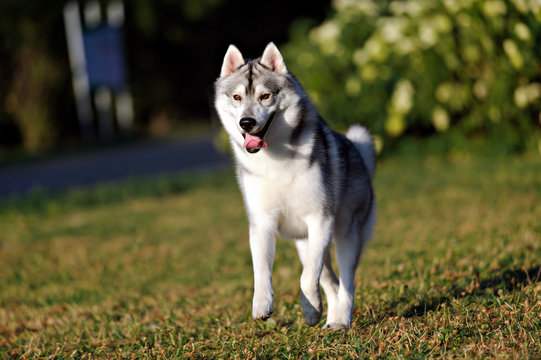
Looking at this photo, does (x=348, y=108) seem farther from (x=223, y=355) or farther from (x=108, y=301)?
(x=223, y=355)

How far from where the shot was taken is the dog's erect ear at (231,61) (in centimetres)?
340

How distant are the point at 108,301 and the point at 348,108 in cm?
627

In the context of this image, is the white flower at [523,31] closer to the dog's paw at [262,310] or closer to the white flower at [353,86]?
the white flower at [353,86]

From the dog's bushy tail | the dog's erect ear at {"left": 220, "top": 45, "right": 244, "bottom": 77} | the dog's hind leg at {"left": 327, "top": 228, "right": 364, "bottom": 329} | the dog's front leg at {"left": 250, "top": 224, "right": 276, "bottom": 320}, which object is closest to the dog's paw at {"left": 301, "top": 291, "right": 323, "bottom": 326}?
the dog's hind leg at {"left": 327, "top": 228, "right": 364, "bottom": 329}

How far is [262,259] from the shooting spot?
10.5 feet

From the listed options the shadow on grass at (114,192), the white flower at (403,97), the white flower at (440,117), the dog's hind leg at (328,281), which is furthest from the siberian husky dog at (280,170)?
the shadow on grass at (114,192)

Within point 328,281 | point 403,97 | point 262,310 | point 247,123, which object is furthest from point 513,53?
point 262,310

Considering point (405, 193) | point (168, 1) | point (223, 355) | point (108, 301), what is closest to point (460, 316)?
point (223, 355)

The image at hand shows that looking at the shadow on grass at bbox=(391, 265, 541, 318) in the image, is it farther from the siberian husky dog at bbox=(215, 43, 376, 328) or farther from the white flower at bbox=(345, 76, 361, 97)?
the white flower at bbox=(345, 76, 361, 97)

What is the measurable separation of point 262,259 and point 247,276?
204cm

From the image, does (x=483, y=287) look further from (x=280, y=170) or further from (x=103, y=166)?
(x=103, y=166)

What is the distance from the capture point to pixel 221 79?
346cm

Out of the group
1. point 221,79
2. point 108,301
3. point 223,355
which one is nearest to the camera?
point 223,355

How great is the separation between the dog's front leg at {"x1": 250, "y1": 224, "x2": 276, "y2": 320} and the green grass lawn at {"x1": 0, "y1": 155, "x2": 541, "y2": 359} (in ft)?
0.83
